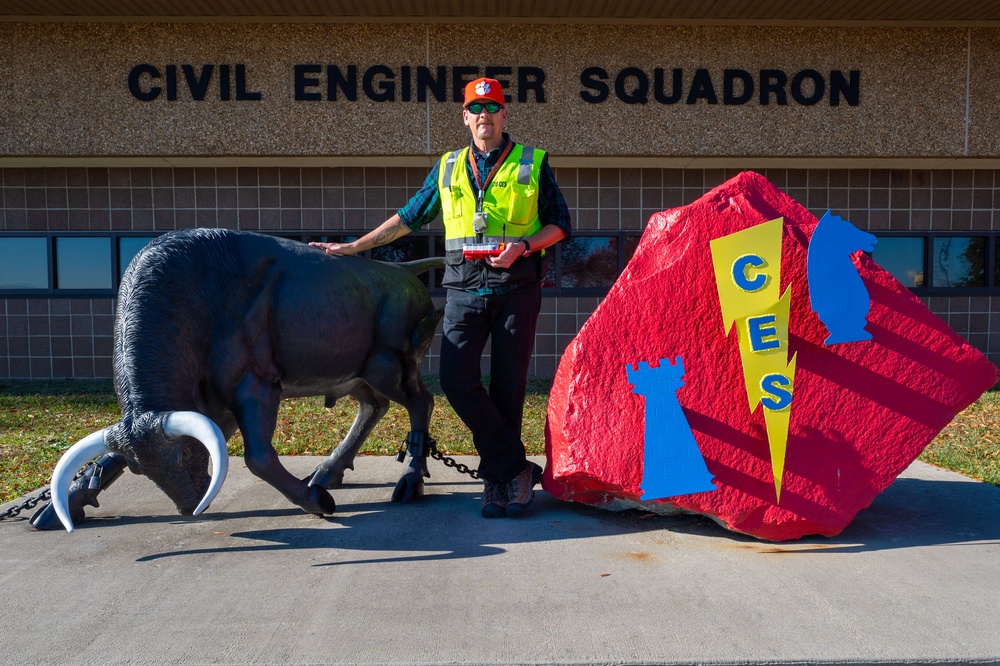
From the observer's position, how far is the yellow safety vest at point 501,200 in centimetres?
350

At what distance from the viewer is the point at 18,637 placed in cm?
233

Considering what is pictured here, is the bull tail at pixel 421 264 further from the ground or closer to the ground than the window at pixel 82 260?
closer to the ground

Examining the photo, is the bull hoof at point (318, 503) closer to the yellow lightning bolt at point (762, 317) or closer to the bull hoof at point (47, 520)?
the bull hoof at point (47, 520)

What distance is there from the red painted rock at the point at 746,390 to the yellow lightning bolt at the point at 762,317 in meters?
0.02

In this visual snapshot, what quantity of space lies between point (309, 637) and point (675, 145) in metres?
7.20

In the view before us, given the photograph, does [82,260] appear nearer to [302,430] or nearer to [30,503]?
[302,430]

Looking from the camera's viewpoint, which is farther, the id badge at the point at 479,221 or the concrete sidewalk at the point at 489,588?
the id badge at the point at 479,221

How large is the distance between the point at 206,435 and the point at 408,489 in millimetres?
1339

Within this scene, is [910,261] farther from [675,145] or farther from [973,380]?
[973,380]

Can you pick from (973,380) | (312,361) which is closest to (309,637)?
(312,361)

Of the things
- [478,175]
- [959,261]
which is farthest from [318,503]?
[959,261]

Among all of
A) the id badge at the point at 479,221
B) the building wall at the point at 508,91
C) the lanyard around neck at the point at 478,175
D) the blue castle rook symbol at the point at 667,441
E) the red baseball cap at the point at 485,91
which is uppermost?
the building wall at the point at 508,91

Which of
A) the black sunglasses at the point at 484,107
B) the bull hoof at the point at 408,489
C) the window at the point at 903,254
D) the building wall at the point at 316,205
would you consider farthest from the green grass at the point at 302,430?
the black sunglasses at the point at 484,107

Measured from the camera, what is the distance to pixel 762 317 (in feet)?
10.7
